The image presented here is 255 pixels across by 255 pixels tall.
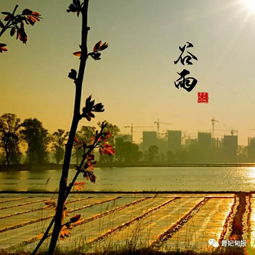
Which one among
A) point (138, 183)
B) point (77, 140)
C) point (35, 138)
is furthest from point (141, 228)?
point (35, 138)

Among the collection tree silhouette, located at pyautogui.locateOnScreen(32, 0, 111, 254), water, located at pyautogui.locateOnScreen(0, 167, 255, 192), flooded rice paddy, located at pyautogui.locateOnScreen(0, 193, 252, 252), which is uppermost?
tree silhouette, located at pyautogui.locateOnScreen(32, 0, 111, 254)

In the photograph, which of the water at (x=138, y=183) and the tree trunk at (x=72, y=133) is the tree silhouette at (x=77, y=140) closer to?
the tree trunk at (x=72, y=133)

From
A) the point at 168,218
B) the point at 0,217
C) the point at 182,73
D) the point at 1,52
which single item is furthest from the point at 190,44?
the point at 0,217

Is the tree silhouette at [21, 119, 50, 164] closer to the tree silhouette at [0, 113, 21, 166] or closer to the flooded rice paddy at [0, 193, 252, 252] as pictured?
the tree silhouette at [0, 113, 21, 166]

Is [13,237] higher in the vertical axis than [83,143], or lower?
lower

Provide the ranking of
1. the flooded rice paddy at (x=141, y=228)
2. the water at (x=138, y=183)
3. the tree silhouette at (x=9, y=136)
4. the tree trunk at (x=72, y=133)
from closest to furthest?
the tree trunk at (x=72, y=133) < the flooded rice paddy at (x=141, y=228) < the water at (x=138, y=183) < the tree silhouette at (x=9, y=136)

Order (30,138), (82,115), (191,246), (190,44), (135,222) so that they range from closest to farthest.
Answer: (82,115)
(190,44)
(191,246)
(135,222)
(30,138)

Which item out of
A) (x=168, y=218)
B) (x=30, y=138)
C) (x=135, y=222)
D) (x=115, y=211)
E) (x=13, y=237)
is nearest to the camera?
(x=13, y=237)

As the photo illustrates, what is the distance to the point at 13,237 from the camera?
21.6ft

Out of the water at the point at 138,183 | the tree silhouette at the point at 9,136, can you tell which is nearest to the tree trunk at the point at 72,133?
the water at the point at 138,183

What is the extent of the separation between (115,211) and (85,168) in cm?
849

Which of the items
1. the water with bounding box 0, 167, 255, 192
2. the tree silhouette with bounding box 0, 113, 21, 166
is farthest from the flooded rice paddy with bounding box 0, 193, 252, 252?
the tree silhouette with bounding box 0, 113, 21, 166

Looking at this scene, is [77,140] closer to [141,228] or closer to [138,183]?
[141,228]

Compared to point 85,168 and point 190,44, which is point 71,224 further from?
point 190,44
